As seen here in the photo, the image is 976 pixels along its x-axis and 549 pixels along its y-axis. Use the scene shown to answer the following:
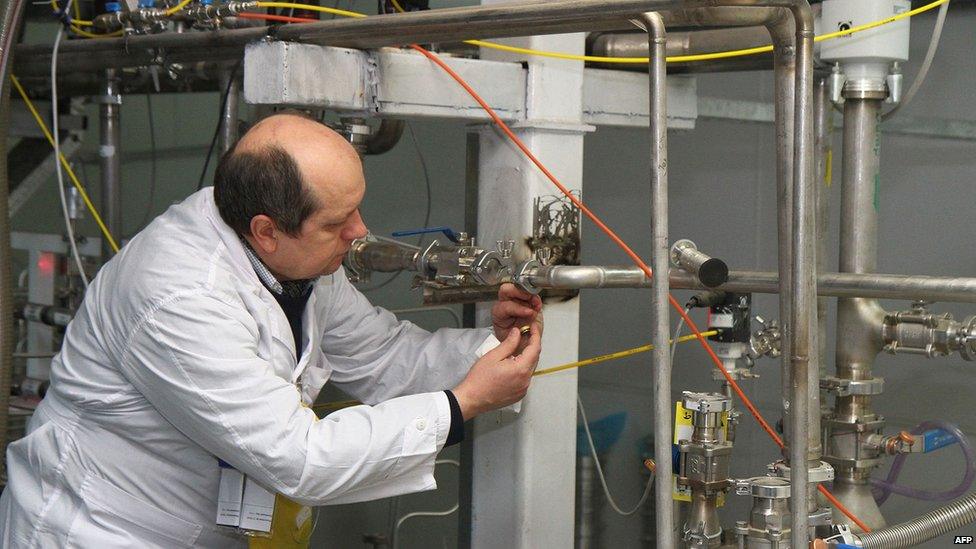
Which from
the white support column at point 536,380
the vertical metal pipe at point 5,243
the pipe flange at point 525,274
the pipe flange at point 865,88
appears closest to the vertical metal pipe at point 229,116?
the vertical metal pipe at point 5,243

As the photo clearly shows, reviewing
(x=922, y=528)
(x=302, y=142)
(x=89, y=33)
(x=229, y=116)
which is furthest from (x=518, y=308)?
(x=89, y=33)

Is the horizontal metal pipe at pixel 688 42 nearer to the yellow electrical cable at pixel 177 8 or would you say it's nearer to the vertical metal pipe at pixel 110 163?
the yellow electrical cable at pixel 177 8

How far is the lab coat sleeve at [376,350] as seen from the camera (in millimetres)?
1791

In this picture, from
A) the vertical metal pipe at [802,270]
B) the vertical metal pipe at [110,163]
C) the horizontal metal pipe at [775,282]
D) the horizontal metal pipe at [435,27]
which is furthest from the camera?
the vertical metal pipe at [110,163]

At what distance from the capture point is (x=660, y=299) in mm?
1108

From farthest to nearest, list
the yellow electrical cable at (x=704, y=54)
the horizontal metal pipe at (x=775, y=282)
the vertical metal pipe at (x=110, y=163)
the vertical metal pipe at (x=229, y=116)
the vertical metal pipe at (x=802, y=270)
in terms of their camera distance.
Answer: the vertical metal pipe at (x=110, y=163)
the vertical metal pipe at (x=229, y=116)
the yellow electrical cable at (x=704, y=54)
the horizontal metal pipe at (x=775, y=282)
the vertical metal pipe at (x=802, y=270)

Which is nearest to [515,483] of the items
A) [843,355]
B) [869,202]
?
[843,355]

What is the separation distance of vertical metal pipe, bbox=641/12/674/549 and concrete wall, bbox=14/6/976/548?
1061 mm

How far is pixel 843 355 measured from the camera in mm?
1683

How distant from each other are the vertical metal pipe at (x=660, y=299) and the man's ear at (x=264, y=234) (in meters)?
0.59

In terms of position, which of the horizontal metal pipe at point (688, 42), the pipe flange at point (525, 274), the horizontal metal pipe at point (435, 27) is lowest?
the pipe flange at point (525, 274)

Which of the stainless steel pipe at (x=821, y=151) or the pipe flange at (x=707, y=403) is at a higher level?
the stainless steel pipe at (x=821, y=151)

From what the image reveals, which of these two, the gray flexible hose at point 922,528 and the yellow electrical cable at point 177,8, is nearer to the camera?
the gray flexible hose at point 922,528

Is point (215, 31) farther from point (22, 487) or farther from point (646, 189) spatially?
point (646, 189)
